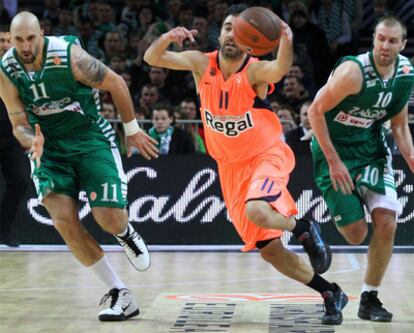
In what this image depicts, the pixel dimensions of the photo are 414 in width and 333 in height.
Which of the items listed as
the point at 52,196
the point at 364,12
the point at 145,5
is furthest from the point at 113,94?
the point at 364,12

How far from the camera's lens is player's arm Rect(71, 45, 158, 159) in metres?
7.02

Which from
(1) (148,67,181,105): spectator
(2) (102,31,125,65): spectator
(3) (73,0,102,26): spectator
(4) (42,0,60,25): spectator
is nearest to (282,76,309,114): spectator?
(1) (148,67,181,105): spectator

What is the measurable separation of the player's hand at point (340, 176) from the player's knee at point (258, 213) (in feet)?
1.77

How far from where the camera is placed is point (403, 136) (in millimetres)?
7250

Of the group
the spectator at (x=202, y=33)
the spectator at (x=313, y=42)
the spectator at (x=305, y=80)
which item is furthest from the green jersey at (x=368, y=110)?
the spectator at (x=202, y=33)

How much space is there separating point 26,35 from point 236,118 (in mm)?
1506

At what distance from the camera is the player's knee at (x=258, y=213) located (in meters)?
6.62

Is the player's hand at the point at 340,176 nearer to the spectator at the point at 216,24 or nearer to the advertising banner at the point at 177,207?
the advertising banner at the point at 177,207

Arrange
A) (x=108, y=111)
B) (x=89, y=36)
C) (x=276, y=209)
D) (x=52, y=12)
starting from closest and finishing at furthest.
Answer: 1. (x=276, y=209)
2. (x=108, y=111)
3. (x=89, y=36)
4. (x=52, y=12)

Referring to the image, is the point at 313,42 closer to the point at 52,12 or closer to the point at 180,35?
the point at 52,12

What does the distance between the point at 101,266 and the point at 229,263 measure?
3.31 meters

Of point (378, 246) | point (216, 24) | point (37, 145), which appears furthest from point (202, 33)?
point (37, 145)

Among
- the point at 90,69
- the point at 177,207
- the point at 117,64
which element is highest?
the point at 90,69

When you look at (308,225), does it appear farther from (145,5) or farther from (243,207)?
(145,5)
